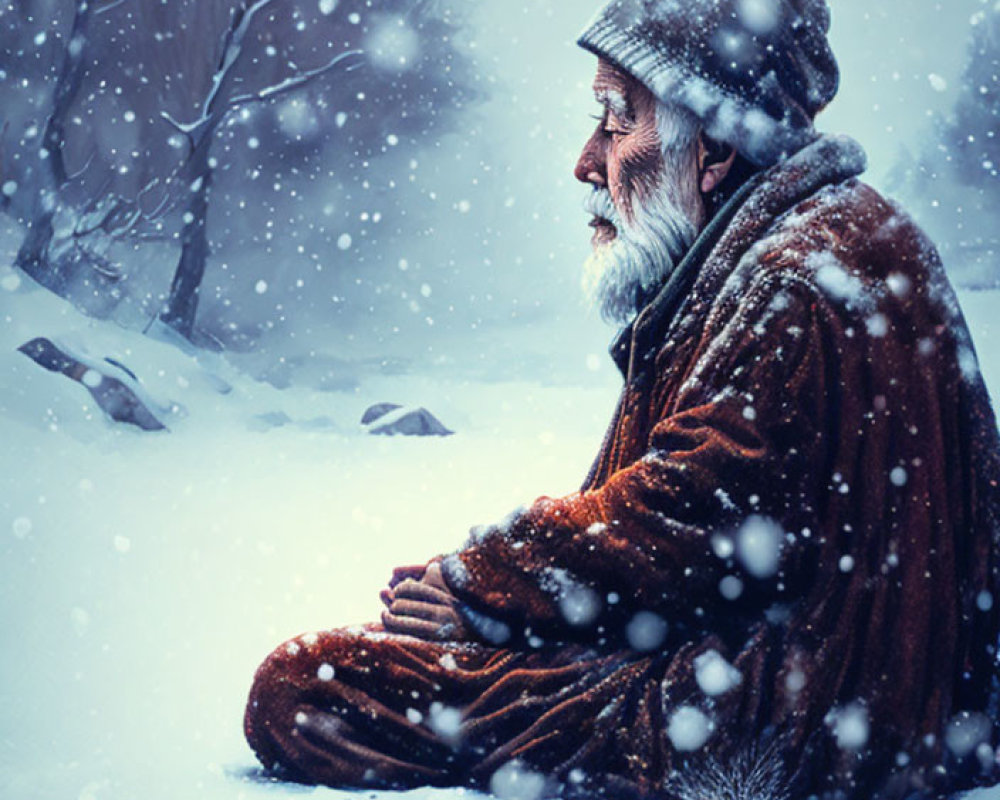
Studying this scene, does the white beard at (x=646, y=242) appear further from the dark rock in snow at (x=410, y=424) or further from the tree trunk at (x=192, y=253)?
the tree trunk at (x=192, y=253)

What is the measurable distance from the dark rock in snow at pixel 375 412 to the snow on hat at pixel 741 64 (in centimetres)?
374

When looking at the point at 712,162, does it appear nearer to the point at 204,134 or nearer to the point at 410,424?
the point at 410,424

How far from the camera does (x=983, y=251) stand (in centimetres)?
372

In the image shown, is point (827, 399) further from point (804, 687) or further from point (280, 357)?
point (280, 357)

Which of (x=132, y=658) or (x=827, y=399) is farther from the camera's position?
(x=132, y=658)

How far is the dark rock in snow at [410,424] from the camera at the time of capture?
5.18 m

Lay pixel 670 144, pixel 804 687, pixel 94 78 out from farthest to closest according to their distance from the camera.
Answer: pixel 94 78
pixel 670 144
pixel 804 687

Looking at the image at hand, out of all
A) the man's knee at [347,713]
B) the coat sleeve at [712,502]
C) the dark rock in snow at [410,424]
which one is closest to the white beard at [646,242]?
the coat sleeve at [712,502]

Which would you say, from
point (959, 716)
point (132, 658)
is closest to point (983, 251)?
point (959, 716)

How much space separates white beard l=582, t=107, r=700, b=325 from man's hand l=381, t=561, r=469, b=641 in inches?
25.1

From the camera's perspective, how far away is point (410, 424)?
5.19 meters

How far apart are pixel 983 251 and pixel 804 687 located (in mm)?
2920

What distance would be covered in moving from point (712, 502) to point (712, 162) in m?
0.70


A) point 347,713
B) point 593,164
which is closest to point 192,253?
point 593,164
